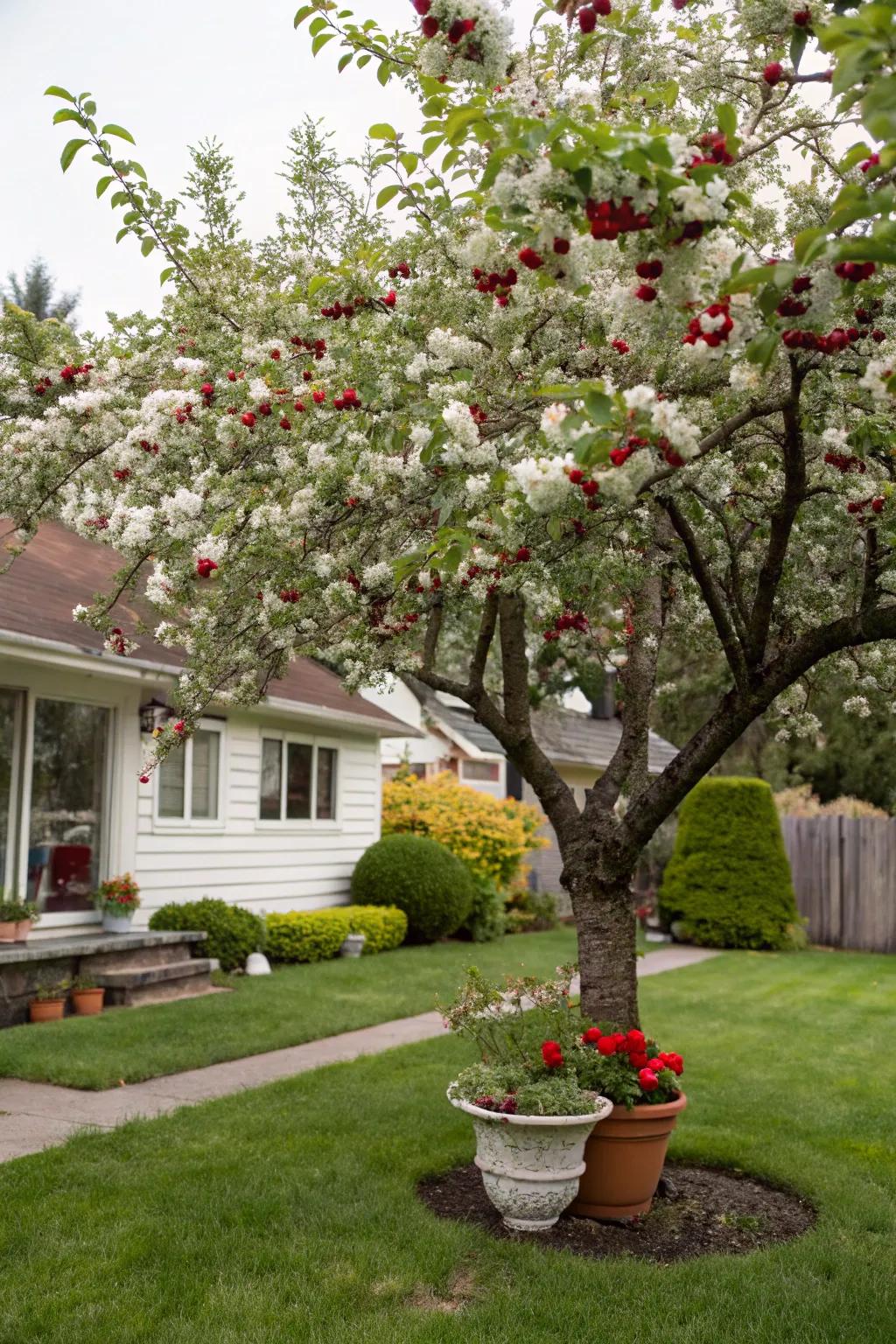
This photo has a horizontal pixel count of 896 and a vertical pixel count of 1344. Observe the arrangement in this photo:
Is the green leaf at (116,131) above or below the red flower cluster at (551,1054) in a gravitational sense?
above

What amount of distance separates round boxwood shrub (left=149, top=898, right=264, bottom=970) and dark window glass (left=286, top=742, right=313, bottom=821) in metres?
2.39

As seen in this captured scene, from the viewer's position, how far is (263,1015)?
9.10 m

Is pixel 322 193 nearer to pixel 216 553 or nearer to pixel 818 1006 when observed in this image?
pixel 216 553

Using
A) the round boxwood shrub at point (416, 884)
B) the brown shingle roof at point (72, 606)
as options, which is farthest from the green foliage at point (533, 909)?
→ the brown shingle roof at point (72, 606)

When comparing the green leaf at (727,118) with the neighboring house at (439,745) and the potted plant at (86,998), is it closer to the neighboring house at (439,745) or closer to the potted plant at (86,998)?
the potted plant at (86,998)

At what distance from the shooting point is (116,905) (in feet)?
34.1

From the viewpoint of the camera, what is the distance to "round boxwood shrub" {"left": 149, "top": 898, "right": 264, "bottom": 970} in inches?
431

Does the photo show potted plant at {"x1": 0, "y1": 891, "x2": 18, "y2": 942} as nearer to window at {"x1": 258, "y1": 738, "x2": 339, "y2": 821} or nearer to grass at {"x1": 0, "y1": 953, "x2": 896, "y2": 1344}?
grass at {"x1": 0, "y1": 953, "x2": 896, "y2": 1344}

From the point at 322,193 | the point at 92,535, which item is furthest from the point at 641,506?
the point at 322,193

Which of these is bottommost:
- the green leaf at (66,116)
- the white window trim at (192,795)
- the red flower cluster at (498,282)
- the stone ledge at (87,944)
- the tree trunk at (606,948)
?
the stone ledge at (87,944)

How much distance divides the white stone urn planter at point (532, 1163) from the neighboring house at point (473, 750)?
14743 mm

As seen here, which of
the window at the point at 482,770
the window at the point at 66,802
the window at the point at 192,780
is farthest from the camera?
the window at the point at 482,770

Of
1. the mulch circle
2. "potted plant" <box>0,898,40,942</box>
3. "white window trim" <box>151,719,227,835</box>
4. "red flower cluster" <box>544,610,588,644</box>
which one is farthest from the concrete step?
"red flower cluster" <box>544,610,588,644</box>

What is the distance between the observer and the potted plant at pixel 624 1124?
4758 millimetres
